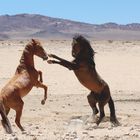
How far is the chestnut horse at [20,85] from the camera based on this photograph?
11.0 meters

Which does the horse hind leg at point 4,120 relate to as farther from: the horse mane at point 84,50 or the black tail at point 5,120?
the horse mane at point 84,50

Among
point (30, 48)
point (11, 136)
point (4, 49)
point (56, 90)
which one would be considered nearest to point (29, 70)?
point (30, 48)

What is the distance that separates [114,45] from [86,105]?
29.4 m

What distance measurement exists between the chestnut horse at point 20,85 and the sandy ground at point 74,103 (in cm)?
43

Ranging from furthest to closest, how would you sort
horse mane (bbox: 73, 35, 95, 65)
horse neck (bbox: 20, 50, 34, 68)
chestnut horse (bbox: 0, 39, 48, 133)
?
horse mane (bbox: 73, 35, 95, 65)
horse neck (bbox: 20, 50, 34, 68)
chestnut horse (bbox: 0, 39, 48, 133)

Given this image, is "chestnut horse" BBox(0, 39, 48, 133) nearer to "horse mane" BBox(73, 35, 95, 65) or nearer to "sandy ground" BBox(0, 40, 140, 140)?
"sandy ground" BBox(0, 40, 140, 140)

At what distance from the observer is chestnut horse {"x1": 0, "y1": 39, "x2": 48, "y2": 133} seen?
1095 centimetres

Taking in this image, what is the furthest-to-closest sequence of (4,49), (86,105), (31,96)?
(4,49)
(31,96)
(86,105)

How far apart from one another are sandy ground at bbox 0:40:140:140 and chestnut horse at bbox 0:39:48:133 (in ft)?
1.41

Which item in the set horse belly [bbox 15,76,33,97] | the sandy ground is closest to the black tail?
the sandy ground

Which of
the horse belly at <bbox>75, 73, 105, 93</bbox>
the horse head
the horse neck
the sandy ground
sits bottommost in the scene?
the sandy ground

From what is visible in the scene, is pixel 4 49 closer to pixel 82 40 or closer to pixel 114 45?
pixel 114 45

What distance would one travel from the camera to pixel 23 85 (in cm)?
1120

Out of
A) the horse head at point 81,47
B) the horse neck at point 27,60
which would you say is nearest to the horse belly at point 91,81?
the horse head at point 81,47
